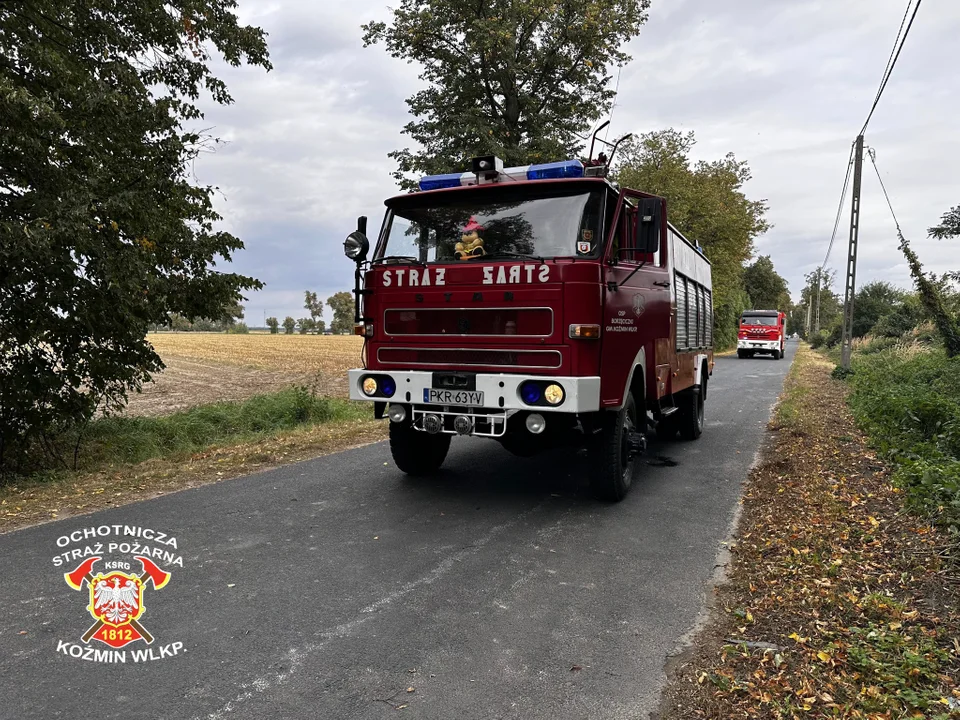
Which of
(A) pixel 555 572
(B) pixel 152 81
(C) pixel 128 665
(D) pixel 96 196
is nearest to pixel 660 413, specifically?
(A) pixel 555 572

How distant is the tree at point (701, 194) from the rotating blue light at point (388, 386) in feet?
91.3

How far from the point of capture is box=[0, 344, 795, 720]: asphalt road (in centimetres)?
274

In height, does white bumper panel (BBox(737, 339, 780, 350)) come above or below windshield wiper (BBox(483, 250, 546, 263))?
below

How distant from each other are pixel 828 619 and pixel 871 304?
1831 inches

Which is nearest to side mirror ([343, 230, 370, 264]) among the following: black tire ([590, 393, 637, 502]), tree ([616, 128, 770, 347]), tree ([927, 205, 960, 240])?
black tire ([590, 393, 637, 502])

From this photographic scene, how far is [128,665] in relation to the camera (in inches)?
116

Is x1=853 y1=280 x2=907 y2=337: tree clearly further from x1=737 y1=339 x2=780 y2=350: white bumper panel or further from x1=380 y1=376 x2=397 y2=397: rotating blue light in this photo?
x1=380 y1=376 x2=397 y2=397: rotating blue light

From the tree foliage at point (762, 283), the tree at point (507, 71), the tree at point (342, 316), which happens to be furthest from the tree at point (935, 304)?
the tree at point (342, 316)

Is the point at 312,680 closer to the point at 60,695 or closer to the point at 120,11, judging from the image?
the point at 60,695

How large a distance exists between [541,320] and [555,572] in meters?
1.89

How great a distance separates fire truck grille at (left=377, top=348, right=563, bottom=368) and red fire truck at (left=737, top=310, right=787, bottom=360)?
3187cm

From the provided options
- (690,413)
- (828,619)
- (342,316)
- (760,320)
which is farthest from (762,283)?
Result: (342,316)

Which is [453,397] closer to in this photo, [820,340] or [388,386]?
[388,386]

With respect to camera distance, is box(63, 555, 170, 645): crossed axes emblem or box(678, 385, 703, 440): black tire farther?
box(678, 385, 703, 440): black tire
